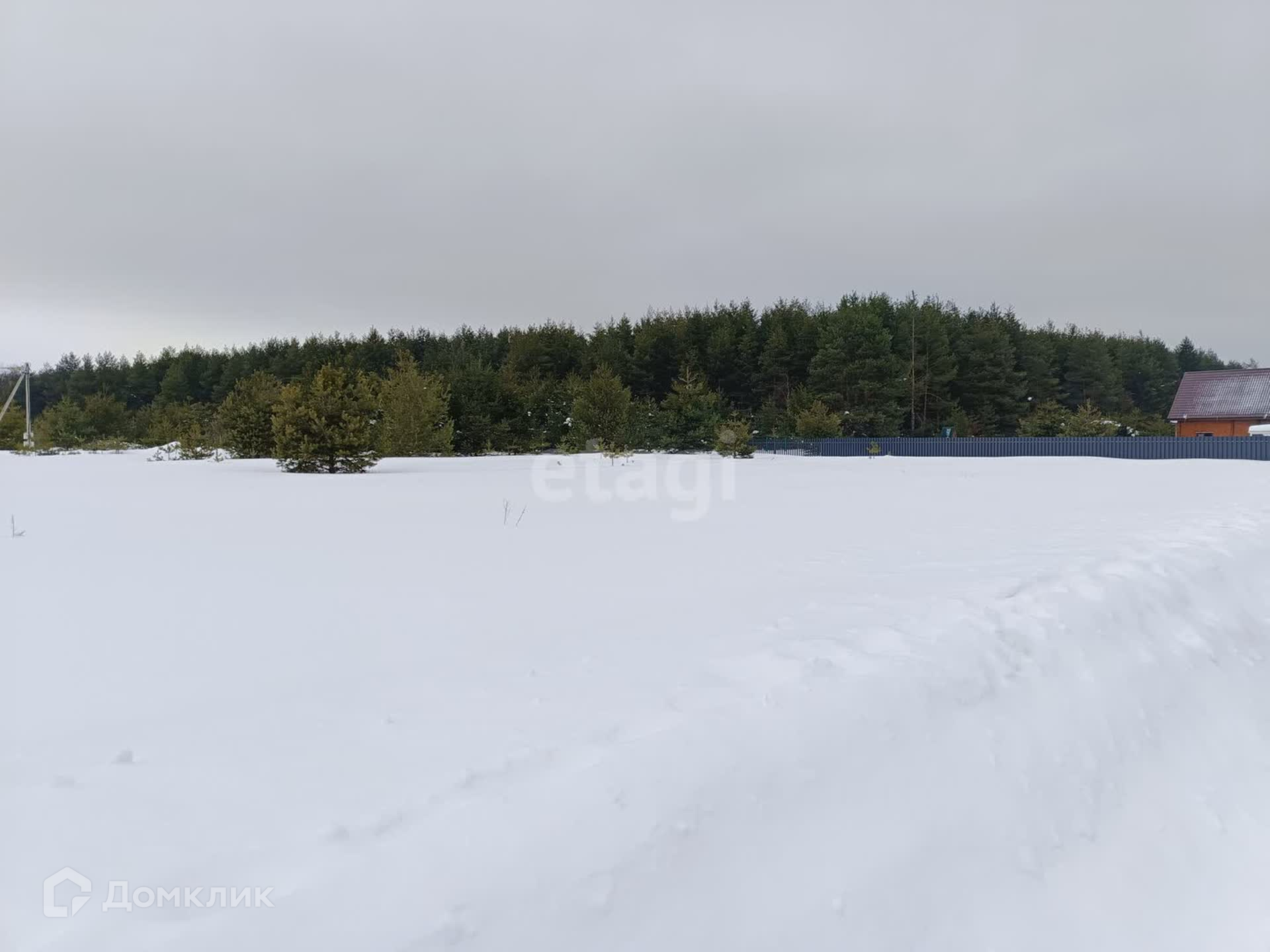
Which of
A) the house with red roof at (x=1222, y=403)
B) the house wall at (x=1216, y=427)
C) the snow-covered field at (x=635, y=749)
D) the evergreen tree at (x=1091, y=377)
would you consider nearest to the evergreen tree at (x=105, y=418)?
the snow-covered field at (x=635, y=749)

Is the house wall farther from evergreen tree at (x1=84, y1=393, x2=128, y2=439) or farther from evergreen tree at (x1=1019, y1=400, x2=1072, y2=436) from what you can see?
evergreen tree at (x1=84, y1=393, x2=128, y2=439)

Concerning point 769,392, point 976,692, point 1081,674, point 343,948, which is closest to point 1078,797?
point 976,692

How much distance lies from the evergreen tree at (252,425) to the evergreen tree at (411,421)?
3679 mm

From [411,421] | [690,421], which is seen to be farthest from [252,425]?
[690,421]

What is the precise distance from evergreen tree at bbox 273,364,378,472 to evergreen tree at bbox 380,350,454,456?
576 cm

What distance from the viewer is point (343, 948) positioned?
1.97m

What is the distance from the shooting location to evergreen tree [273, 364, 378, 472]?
20.3 metres

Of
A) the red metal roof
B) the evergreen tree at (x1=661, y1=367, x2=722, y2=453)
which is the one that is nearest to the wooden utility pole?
the evergreen tree at (x1=661, y1=367, x2=722, y2=453)

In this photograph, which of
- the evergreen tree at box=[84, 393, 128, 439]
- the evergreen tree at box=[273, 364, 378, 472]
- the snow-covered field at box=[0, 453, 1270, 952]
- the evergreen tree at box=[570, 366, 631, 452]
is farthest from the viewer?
the evergreen tree at box=[84, 393, 128, 439]

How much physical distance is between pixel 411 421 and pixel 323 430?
7757 mm

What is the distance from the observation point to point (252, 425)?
26.9m

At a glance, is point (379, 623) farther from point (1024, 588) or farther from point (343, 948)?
point (1024, 588)

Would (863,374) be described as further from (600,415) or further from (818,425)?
(600,415)

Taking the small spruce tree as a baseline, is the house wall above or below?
above
